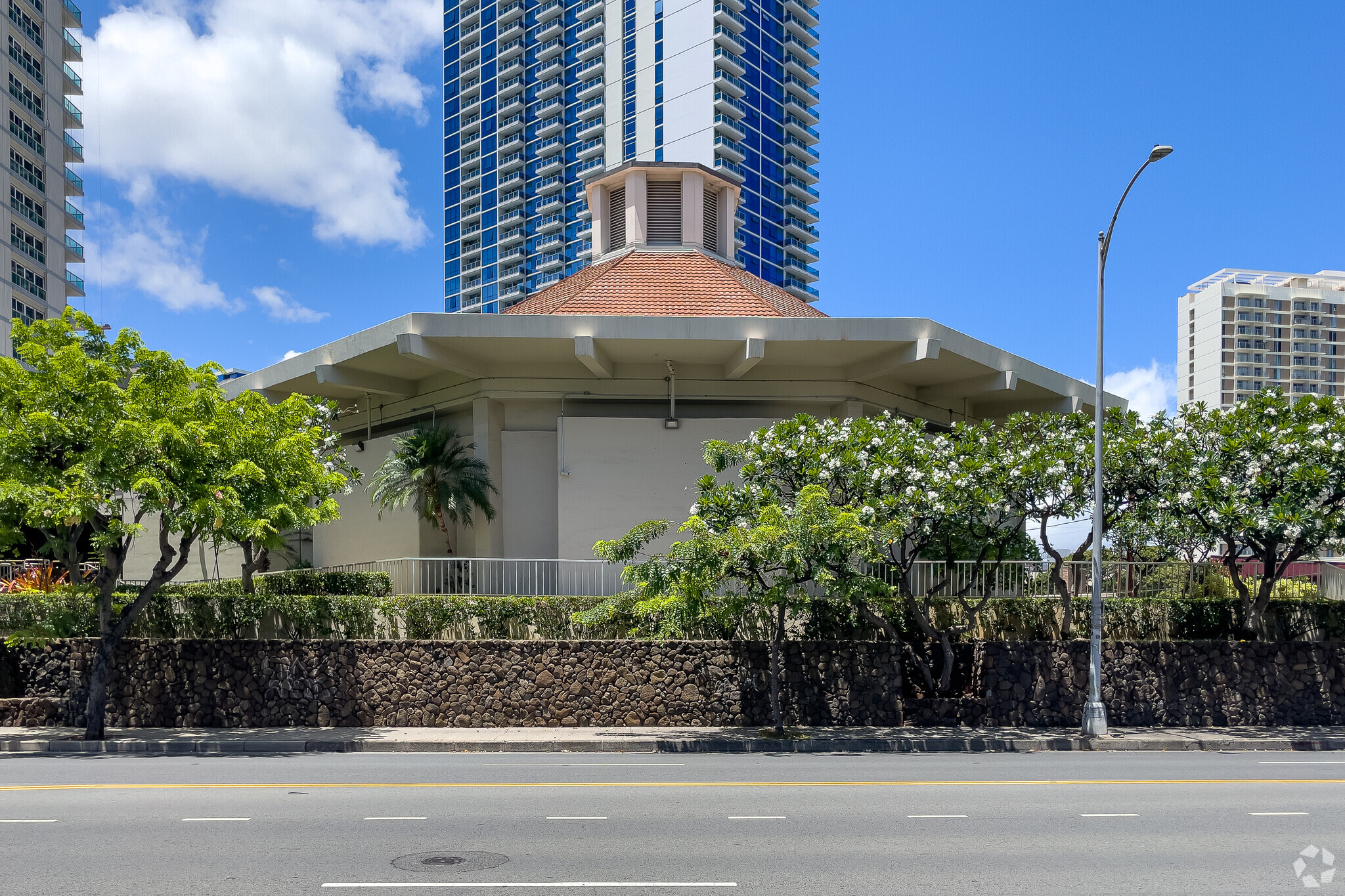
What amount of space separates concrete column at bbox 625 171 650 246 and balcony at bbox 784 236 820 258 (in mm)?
77607

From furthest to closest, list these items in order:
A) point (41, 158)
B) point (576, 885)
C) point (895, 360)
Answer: point (41, 158) → point (895, 360) → point (576, 885)

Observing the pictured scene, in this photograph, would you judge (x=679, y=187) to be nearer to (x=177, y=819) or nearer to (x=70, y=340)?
(x=70, y=340)

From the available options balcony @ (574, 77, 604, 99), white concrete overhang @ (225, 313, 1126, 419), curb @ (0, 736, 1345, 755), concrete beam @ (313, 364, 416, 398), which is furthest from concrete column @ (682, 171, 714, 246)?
balcony @ (574, 77, 604, 99)

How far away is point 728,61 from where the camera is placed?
333 ft

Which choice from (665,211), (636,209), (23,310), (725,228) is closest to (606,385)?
(636,209)

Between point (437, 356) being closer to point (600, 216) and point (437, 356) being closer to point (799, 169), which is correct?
point (600, 216)

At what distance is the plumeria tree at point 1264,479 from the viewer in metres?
18.9

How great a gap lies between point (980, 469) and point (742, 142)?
91.3 metres

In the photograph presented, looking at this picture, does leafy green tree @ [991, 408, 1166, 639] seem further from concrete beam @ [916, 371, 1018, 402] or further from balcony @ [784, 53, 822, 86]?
balcony @ [784, 53, 822, 86]

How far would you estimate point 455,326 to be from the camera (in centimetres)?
2484

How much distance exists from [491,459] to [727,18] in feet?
286

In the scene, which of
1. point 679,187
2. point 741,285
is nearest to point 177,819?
point 741,285

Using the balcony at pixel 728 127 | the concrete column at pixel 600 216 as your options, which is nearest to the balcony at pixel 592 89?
the balcony at pixel 728 127

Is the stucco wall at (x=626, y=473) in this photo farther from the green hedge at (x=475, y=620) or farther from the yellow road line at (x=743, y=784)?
the yellow road line at (x=743, y=784)
